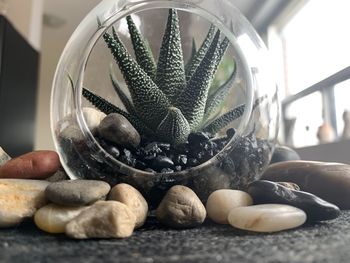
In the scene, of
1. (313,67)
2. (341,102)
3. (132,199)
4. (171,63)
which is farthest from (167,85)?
(313,67)

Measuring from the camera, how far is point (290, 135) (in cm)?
211

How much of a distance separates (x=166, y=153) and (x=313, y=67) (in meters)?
1.66

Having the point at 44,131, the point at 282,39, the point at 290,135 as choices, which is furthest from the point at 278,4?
the point at 44,131

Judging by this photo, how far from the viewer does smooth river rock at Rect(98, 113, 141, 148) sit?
0.42 meters

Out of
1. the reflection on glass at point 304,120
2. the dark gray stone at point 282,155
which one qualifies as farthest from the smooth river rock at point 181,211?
the reflection on glass at point 304,120

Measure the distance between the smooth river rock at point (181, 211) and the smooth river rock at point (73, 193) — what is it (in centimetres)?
7

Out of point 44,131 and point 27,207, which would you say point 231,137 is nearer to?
point 27,207

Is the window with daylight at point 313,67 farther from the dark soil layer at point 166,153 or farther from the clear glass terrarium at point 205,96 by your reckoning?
the dark soil layer at point 166,153

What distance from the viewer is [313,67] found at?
6.20 ft

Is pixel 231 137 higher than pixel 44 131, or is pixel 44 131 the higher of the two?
pixel 44 131

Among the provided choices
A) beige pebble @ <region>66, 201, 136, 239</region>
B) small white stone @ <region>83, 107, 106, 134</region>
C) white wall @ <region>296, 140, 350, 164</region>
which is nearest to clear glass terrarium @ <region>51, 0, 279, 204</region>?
small white stone @ <region>83, 107, 106, 134</region>

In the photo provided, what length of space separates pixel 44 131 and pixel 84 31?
7.67ft

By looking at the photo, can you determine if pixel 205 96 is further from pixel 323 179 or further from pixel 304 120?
pixel 304 120

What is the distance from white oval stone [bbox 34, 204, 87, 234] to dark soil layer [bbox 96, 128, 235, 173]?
10cm
